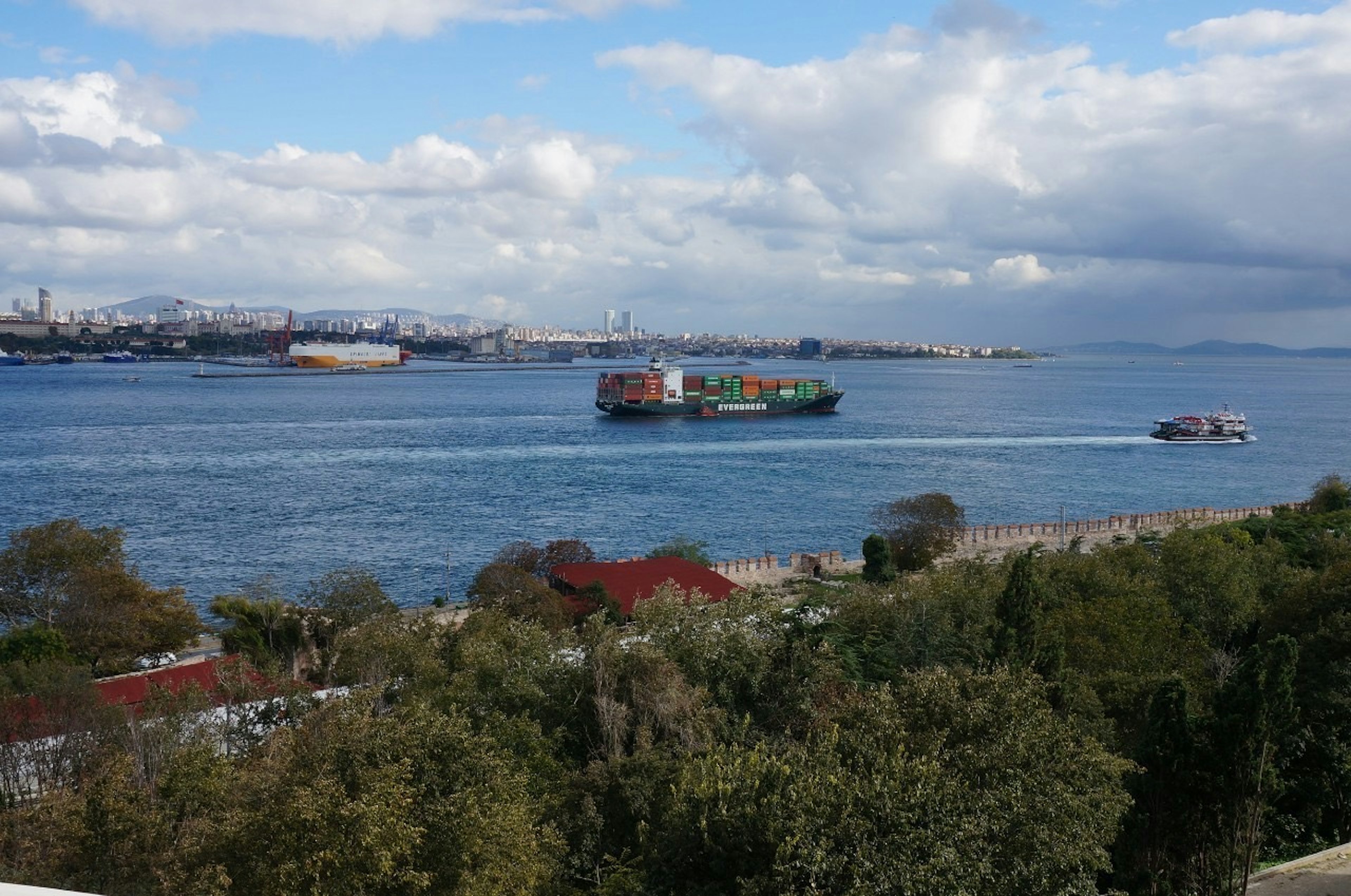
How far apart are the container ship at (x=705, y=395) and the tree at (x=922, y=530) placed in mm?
51469

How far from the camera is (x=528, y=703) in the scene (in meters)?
10.9

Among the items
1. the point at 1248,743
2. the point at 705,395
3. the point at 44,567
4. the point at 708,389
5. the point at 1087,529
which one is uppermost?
the point at 708,389

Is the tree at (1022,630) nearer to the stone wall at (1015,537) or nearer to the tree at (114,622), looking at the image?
the stone wall at (1015,537)

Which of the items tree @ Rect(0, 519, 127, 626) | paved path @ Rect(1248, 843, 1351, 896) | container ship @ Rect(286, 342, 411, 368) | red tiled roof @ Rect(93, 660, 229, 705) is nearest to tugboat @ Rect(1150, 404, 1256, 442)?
paved path @ Rect(1248, 843, 1351, 896)

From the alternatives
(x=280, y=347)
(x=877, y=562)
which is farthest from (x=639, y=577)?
(x=280, y=347)

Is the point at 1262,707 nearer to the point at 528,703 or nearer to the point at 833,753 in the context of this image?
the point at 833,753

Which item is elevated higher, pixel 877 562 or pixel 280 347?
pixel 280 347

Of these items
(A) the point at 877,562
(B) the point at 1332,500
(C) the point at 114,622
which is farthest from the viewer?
(B) the point at 1332,500

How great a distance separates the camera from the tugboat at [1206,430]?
63844 millimetres

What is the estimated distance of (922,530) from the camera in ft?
86.9

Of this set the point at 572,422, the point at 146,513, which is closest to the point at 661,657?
the point at 146,513

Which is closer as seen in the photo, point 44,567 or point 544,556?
point 44,567

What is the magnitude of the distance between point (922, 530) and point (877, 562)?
8.24ft

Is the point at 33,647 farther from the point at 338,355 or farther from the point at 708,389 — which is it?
the point at 338,355
